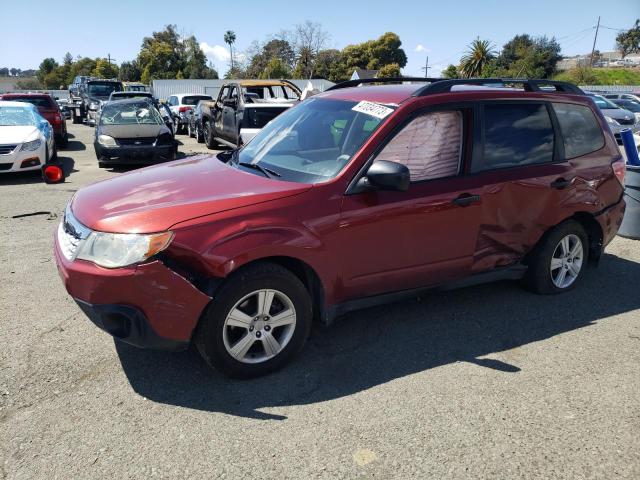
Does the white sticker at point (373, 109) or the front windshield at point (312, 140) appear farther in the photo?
the white sticker at point (373, 109)

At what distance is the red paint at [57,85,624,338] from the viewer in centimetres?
295

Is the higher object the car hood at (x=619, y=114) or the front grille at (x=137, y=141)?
the car hood at (x=619, y=114)

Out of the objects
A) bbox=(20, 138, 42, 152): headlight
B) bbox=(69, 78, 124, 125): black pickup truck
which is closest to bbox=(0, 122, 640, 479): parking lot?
bbox=(20, 138, 42, 152): headlight

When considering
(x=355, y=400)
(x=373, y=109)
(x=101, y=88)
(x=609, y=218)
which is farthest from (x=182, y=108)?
(x=355, y=400)

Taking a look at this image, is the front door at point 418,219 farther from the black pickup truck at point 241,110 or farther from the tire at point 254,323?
the black pickup truck at point 241,110

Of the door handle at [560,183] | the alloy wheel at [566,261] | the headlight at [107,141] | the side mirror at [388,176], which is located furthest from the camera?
the headlight at [107,141]

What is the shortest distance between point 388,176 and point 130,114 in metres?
10.9

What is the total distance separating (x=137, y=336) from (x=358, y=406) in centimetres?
137

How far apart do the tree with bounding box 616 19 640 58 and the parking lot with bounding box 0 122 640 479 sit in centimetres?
12819

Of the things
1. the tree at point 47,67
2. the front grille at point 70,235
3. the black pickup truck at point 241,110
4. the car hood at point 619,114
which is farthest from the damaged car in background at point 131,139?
the tree at point 47,67

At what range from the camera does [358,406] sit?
307 centimetres

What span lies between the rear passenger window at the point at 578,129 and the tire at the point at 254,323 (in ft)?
9.65

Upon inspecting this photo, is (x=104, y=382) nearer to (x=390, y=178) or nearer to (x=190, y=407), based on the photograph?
(x=190, y=407)

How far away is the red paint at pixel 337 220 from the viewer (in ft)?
9.68
